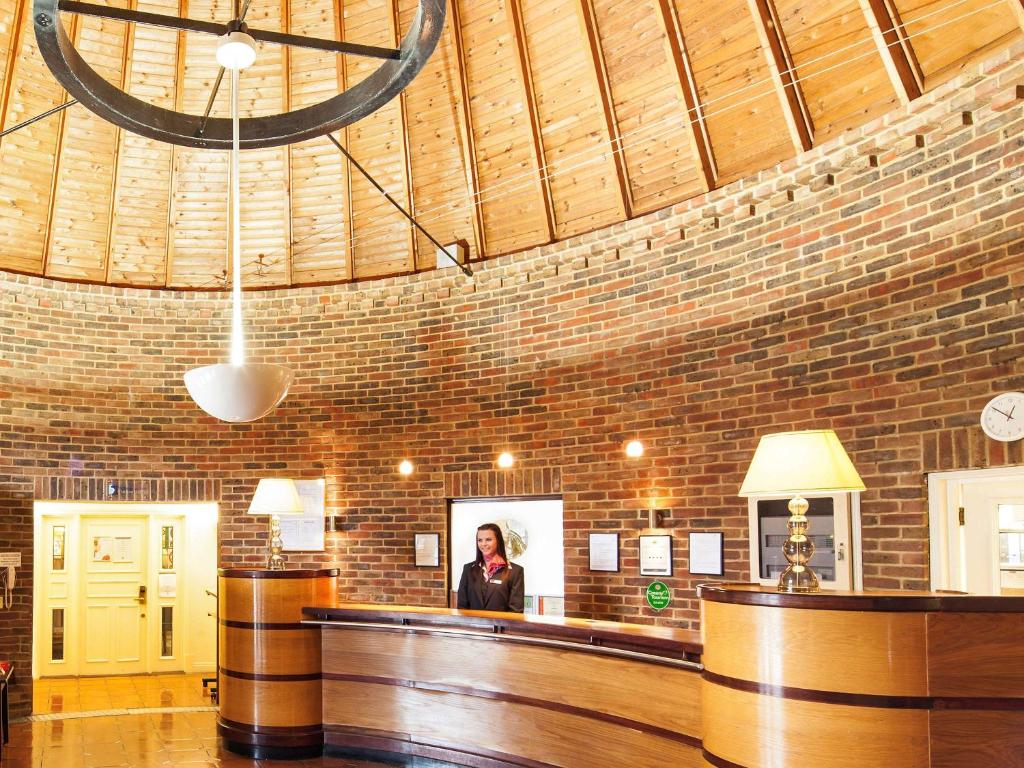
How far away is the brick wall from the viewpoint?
5273 millimetres

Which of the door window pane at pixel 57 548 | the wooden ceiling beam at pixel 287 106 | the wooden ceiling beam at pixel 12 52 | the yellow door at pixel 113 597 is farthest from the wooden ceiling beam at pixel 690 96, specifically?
the door window pane at pixel 57 548

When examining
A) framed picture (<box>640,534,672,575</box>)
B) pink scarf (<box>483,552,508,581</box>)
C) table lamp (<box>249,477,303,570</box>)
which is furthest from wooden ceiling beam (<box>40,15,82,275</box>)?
framed picture (<box>640,534,672,575</box>)

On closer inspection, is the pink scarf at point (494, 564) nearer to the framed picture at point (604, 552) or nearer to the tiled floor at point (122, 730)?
the framed picture at point (604, 552)

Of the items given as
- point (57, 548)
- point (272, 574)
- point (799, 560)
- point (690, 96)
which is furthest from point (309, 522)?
point (799, 560)

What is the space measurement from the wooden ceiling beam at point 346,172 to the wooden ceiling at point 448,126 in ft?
0.06

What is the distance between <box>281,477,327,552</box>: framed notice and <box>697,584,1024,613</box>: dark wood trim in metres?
5.83

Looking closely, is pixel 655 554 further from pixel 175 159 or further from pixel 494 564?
pixel 175 159

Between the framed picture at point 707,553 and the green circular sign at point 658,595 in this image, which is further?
the green circular sign at point 658,595

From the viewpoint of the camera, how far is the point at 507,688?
19.2 feet

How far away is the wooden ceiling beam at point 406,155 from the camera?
27.0 ft

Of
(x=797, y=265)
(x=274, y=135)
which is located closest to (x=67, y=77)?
(x=274, y=135)

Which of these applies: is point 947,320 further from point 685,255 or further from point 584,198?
point 584,198

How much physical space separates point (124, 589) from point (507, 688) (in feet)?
20.4

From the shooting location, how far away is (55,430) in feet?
28.9
